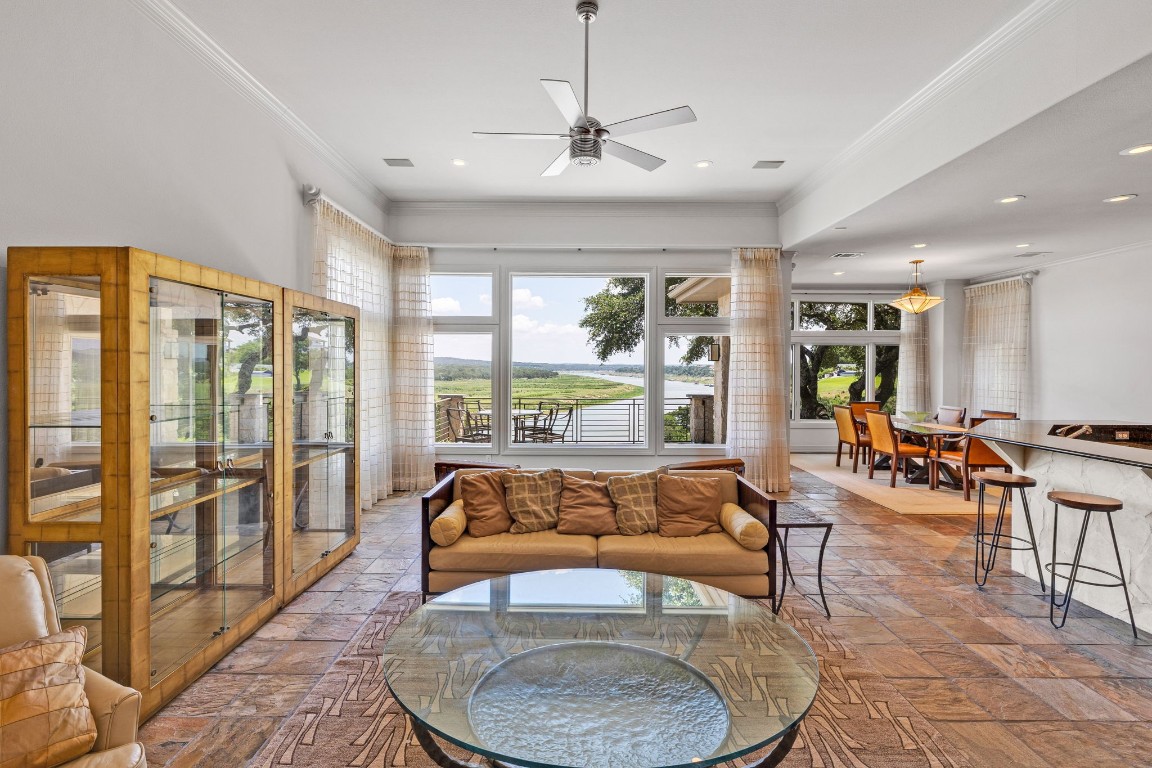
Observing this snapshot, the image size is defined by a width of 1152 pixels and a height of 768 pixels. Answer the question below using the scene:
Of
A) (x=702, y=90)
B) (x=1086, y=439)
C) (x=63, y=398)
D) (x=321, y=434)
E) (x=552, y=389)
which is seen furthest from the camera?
(x=552, y=389)

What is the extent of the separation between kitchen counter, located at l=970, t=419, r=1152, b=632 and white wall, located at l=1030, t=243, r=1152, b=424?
2.75 meters

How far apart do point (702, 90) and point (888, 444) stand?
5.03 metres

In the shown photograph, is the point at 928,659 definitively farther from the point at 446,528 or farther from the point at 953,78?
the point at 953,78

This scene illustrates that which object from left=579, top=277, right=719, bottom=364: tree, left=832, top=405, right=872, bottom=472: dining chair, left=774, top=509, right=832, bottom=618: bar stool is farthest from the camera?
left=832, top=405, right=872, bottom=472: dining chair

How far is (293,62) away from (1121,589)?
5662 mm

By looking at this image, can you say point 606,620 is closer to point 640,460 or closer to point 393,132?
point 393,132

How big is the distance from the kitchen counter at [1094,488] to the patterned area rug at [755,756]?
68.6 inches

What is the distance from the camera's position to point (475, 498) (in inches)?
137

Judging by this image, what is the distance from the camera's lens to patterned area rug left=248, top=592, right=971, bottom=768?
1.99m

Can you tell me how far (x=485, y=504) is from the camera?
346cm

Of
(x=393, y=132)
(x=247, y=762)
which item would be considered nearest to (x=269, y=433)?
(x=247, y=762)

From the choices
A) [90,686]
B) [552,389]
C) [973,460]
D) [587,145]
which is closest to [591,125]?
[587,145]

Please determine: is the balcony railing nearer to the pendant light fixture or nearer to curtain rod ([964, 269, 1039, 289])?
the pendant light fixture

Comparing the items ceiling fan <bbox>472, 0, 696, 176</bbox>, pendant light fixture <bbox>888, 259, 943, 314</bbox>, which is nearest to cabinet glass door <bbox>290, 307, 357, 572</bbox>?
ceiling fan <bbox>472, 0, 696, 176</bbox>
